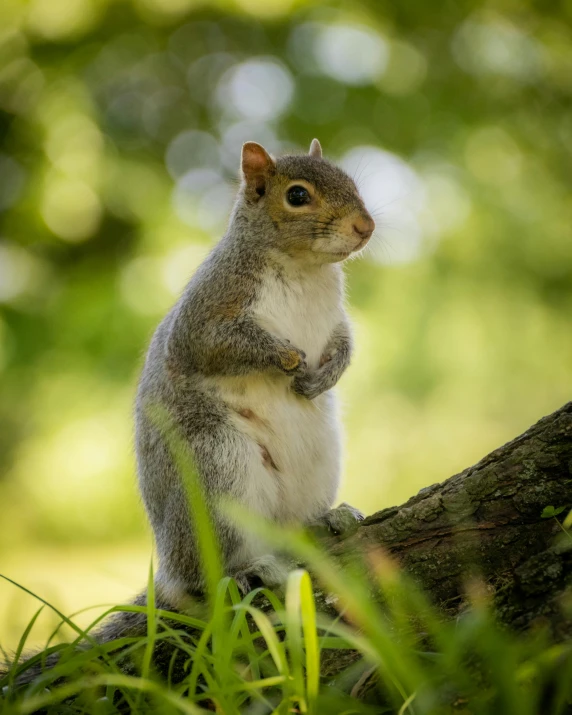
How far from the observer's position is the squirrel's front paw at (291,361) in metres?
2.82

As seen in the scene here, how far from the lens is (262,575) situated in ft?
8.29

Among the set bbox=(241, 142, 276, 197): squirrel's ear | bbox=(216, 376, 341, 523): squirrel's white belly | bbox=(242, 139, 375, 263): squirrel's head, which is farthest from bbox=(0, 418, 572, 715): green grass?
bbox=(241, 142, 276, 197): squirrel's ear

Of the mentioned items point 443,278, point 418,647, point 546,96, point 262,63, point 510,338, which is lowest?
point 418,647

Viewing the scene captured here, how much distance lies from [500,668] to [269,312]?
191 centimetres

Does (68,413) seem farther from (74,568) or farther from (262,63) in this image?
(262,63)

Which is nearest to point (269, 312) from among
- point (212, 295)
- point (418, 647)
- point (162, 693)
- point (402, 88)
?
point (212, 295)

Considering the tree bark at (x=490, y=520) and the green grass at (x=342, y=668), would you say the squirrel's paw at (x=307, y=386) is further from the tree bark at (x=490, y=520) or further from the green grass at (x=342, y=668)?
the green grass at (x=342, y=668)

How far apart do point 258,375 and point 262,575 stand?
74 cm

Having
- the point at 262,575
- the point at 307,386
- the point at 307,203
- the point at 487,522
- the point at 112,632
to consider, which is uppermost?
the point at 307,203

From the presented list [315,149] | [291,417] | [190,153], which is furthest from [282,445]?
[190,153]

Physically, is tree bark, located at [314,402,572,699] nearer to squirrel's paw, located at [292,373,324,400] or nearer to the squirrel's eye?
squirrel's paw, located at [292,373,324,400]

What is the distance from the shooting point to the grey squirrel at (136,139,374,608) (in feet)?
8.83

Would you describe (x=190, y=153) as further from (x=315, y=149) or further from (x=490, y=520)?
(x=490, y=520)

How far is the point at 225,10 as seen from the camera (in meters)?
5.71
